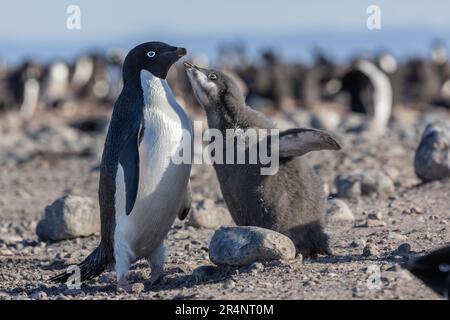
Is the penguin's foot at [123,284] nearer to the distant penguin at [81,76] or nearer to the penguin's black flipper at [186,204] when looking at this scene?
the penguin's black flipper at [186,204]

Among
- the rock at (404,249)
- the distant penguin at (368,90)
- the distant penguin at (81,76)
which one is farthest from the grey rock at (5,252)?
the distant penguin at (81,76)

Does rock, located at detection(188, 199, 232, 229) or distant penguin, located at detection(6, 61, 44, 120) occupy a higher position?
distant penguin, located at detection(6, 61, 44, 120)

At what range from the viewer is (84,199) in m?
7.75

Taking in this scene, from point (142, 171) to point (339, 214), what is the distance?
2239 millimetres

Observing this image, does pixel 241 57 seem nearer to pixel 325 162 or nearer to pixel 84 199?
pixel 325 162

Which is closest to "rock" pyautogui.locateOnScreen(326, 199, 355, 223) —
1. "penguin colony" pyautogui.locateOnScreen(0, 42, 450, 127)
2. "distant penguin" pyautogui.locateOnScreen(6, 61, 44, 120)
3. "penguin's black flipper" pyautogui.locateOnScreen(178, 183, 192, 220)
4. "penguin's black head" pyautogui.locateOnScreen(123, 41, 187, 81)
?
"penguin's black flipper" pyautogui.locateOnScreen(178, 183, 192, 220)

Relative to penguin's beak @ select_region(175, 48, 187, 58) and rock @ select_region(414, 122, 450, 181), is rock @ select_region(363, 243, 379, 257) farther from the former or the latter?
rock @ select_region(414, 122, 450, 181)

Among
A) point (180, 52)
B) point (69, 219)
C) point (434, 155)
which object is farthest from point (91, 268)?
point (434, 155)

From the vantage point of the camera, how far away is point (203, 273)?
568 centimetres

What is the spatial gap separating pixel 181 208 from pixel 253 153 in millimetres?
628

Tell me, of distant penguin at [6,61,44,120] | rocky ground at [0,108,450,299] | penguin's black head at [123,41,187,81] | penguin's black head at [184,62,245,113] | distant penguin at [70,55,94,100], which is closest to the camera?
rocky ground at [0,108,450,299]

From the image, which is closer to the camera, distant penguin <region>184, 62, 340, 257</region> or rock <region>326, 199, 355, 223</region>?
distant penguin <region>184, 62, 340, 257</region>

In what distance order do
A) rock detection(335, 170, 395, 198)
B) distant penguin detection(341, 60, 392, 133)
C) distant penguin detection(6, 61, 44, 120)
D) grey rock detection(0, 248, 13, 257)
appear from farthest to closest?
distant penguin detection(6, 61, 44, 120)
distant penguin detection(341, 60, 392, 133)
rock detection(335, 170, 395, 198)
grey rock detection(0, 248, 13, 257)

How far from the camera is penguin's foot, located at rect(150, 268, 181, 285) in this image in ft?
19.4
